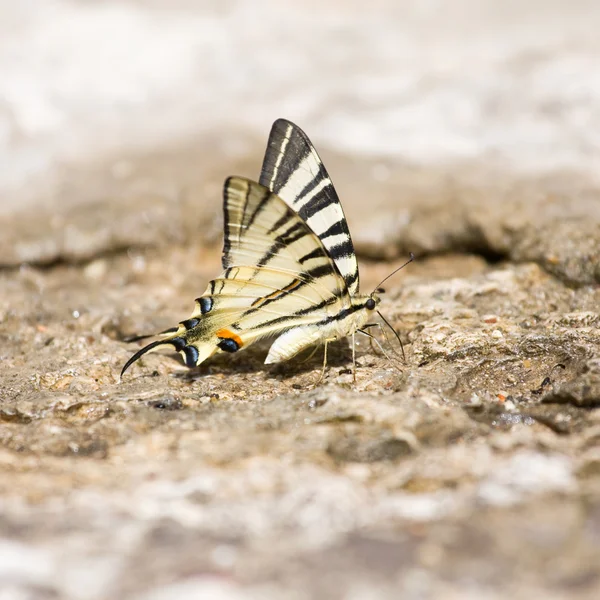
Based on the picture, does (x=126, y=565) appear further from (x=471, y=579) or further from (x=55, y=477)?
(x=471, y=579)

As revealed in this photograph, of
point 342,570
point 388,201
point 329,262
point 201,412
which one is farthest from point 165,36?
point 342,570

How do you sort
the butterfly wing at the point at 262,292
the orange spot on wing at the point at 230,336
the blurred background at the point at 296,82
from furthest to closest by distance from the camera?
the blurred background at the point at 296,82, the orange spot on wing at the point at 230,336, the butterfly wing at the point at 262,292

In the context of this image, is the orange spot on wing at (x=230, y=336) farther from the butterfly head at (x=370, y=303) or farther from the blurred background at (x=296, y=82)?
the blurred background at (x=296, y=82)

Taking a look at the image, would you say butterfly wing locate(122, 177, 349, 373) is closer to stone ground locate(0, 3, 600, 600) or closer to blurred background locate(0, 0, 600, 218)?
stone ground locate(0, 3, 600, 600)

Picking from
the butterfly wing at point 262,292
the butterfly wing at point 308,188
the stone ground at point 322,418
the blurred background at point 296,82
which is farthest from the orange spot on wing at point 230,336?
the blurred background at point 296,82

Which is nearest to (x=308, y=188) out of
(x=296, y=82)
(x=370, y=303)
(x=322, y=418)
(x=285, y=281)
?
(x=285, y=281)

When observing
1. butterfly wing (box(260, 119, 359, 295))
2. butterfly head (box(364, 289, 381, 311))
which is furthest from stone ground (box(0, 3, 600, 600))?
butterfly wing (box(260, 119, 359, 295))

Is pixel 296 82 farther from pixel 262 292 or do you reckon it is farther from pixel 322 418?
pixel 322 418
